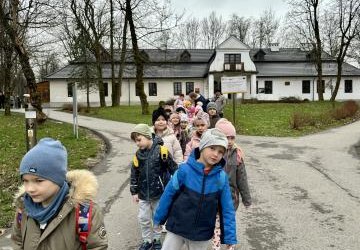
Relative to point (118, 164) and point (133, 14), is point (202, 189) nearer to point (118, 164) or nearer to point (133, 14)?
point (118, 164)

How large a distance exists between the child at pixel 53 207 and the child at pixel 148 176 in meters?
2.65

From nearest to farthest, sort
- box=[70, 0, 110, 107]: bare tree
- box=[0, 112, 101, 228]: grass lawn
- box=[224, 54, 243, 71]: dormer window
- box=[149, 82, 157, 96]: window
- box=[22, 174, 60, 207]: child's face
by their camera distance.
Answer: box=[22, 174, 60, 207]: child's face → box=[0, 112, 101, 228]: grass lawn → box=[70, 0, 110, 107]: bare tree → box=[224, 54, 243, 71]: dormer window → box=[149, 82, 157, 96]: window

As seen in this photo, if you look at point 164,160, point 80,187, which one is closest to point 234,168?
point 164,160

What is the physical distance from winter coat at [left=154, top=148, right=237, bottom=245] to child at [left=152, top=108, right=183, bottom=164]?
81.6 inches

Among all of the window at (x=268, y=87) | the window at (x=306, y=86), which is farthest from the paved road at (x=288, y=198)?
the window at (x=306, y=86)

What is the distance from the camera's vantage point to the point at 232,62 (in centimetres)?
5734

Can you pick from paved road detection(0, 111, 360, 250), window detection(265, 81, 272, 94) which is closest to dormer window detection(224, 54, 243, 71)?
window detection(265, 81, 272, 94)

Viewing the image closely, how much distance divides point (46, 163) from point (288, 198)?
6451 millimetres

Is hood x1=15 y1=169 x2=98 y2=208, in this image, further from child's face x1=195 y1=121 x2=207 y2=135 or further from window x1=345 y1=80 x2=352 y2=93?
window x1=345 y1=80 x2=352 y2=93

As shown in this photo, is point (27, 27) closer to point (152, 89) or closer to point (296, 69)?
point (152, 89)

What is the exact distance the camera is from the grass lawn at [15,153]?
764cm

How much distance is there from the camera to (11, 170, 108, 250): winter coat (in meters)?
2.59

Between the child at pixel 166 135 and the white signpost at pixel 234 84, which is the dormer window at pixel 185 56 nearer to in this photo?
the white signpost at pixel 234 84

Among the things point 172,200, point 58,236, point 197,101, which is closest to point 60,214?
point 58,236
